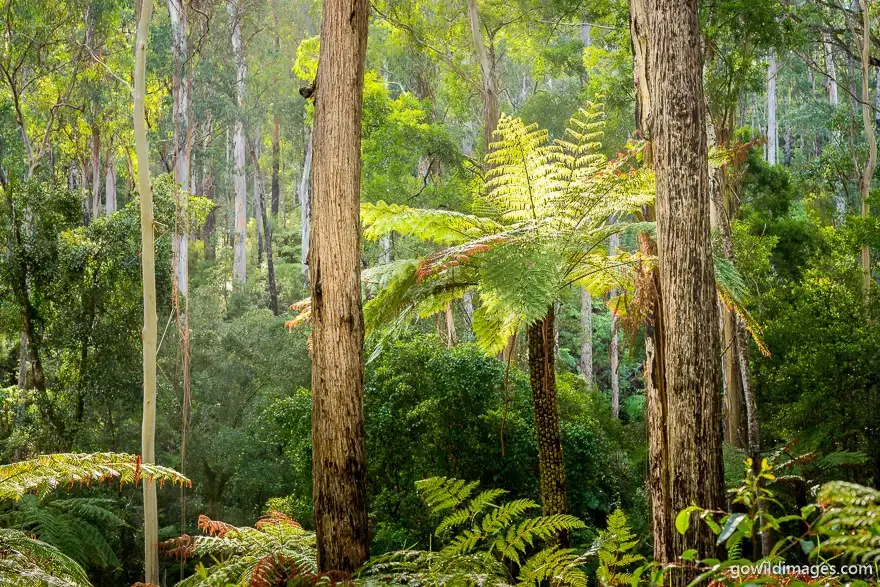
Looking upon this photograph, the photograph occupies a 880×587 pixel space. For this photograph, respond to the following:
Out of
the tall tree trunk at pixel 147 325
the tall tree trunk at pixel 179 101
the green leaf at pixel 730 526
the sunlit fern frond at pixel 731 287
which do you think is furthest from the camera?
the tall tree trunk at pixel 179 101

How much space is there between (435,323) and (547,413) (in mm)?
11210

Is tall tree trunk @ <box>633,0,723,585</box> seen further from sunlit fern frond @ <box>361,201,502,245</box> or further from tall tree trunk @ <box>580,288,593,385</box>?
tall tree trunk @ <box>580,288,593,385</box>

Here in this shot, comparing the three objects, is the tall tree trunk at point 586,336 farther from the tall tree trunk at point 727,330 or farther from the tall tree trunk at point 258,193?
the tall tree trunk at point 258,193

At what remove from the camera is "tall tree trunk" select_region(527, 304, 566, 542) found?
4.71m

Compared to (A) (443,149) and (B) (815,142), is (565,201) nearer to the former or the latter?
(A) (443,149)

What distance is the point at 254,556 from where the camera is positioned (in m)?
3.64

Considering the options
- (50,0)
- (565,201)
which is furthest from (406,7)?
(565,201)

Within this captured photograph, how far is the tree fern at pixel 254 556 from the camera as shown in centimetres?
332

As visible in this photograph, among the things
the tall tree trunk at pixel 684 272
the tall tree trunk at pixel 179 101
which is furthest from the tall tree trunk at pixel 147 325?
the tall tree trunk at pixel 179 101

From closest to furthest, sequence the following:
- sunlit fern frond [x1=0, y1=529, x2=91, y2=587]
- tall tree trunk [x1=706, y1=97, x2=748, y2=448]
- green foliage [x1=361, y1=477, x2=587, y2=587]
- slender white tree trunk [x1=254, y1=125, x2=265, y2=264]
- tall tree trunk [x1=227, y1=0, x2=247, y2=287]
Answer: sunlit fern frond [x1=0, y1=529, x2=91, y2=587]
green foliage [x1=361, y1=477, x2=587, y2=587]
tall tree trunk [x1=706, y1=97, x2=748, y2=448]
tall tree trunk [x1=227, y1=0, x2=247, y2=287]
slender white tree trunk [x1=254, y1=125, x2=265, y2=264]

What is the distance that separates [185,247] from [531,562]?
53.7 ft

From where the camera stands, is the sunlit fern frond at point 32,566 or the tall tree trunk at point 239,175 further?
the tall tree trunk at point 239,175

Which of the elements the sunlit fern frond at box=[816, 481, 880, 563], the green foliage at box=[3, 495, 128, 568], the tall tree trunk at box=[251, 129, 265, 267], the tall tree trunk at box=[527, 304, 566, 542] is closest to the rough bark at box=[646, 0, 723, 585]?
the tall tree trunk at box=[527, 304, 566, 542]

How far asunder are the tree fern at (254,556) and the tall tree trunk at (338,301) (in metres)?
0.22
